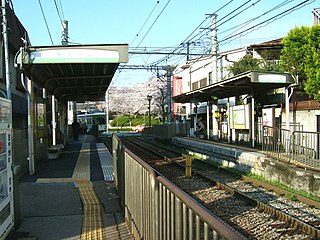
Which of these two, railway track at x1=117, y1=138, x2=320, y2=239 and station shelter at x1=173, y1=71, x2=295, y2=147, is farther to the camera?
station shelter at x1=173, y1=71, x2=295, y2=147

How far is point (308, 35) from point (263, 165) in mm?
6888

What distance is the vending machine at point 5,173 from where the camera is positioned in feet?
17.0

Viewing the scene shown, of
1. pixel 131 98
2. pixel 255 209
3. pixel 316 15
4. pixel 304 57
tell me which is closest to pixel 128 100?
pixel 131 98

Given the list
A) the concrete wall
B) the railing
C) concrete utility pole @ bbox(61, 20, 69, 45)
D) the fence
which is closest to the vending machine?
the railing

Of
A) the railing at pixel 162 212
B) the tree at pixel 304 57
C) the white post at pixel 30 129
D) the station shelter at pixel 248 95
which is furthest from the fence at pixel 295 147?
the white post at pixel 30 129

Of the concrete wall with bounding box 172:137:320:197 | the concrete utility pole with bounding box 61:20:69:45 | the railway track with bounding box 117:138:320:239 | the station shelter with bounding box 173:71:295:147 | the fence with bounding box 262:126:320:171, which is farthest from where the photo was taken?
the concrete utility pole with bounding box 61:20:69:45

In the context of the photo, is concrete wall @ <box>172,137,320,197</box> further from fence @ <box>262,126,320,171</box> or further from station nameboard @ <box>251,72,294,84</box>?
station nameboard @ <box>251,72,294,84</box>

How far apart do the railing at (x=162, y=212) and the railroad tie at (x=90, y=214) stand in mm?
528

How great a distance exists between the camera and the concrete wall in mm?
10203

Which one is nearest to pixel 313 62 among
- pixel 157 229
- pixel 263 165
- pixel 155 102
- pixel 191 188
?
pixel 263 165

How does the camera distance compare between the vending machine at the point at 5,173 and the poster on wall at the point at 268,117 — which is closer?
the vending machine at the point at 5,173

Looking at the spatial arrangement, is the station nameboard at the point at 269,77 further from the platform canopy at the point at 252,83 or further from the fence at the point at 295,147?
the fence at the point at 295,147

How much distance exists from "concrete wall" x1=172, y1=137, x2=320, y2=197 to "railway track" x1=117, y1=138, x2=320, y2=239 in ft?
2.75

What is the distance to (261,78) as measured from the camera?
48.0 feet
